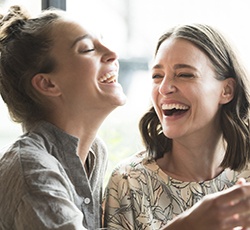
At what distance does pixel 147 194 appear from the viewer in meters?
1.90

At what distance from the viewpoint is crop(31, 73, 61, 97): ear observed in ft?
5.87

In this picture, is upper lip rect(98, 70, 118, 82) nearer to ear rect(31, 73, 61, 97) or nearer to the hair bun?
ear rect(31, 73, 61, 97)

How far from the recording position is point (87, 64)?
5.81 feet

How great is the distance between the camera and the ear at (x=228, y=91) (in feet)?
6.44

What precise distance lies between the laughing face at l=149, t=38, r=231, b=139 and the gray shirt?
332 mm

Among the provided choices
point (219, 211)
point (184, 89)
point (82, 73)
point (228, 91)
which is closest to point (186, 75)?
point (184, 89)

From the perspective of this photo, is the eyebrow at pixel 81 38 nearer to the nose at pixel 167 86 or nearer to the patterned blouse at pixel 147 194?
the nose at pixel 167 86

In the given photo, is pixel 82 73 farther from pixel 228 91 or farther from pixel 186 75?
pixel 228 91

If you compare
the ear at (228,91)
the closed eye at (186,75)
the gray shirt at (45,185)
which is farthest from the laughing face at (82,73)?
the ear at (228,91)

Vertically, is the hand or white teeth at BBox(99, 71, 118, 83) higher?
white teeth at BBox(99, 71, 118, 83)

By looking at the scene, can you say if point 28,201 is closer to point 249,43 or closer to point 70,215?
point 70,215

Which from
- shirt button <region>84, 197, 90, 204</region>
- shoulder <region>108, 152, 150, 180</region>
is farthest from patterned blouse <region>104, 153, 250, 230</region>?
shirt button <region>84, 197, 90, 204</region>

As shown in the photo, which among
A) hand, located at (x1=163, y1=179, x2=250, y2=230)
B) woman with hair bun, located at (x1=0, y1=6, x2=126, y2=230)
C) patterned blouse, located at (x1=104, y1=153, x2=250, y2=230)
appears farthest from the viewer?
patterned blouse, located at (x1=104, y1=153, x2=250, y2=230)

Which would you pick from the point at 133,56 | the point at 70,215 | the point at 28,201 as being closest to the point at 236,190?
the point at 70,215
